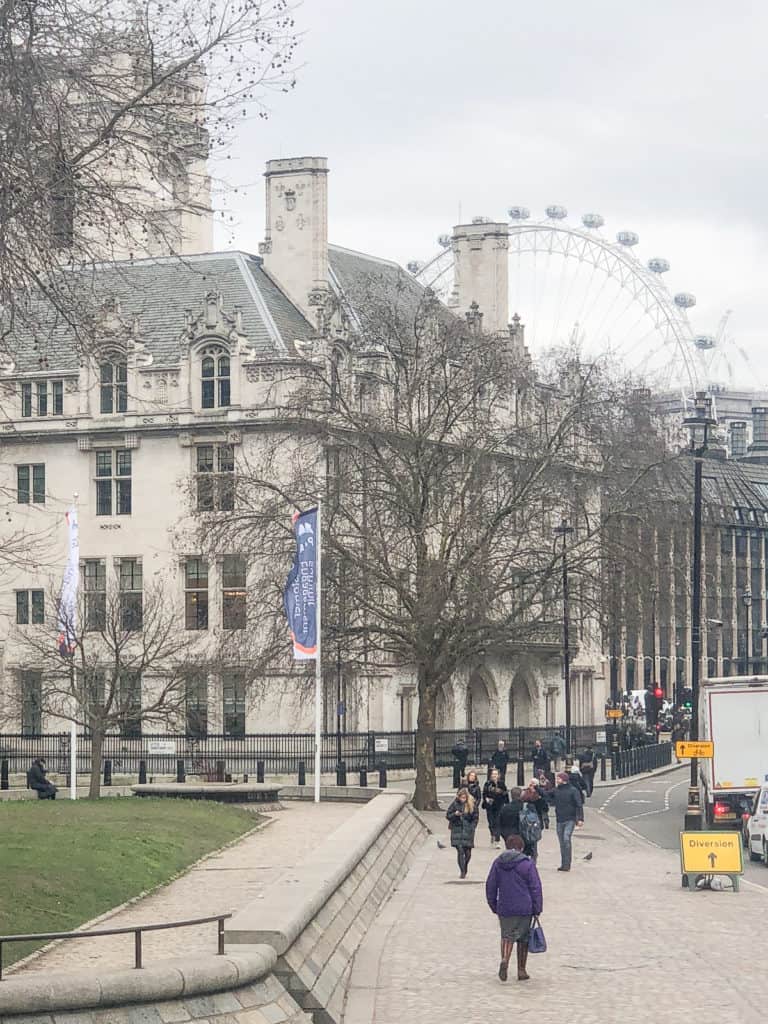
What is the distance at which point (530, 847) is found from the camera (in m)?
33.5

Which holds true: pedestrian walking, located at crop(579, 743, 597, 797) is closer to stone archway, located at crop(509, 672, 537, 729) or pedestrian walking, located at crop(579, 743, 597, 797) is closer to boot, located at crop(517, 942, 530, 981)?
stone archway, located at crop(509, 672, 537, 729)

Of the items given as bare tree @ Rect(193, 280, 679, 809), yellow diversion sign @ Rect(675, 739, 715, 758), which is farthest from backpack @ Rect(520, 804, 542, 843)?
bare tree @ Rect(193, 280, 679, 809)

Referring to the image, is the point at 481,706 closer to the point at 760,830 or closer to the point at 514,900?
the point at 760,830

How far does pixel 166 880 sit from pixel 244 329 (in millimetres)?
55164

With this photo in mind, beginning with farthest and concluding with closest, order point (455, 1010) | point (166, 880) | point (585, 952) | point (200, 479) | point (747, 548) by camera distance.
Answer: point (747, 548), point (200, 479), point (166, 880), point (585, 952), point (455, 1010)

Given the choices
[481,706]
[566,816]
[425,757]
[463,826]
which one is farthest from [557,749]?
[463,826]

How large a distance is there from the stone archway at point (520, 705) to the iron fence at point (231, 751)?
603 inches

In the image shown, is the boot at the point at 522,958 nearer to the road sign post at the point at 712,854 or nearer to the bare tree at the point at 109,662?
the road sign post at the point at 712,854

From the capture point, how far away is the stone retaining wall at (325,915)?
1880cm

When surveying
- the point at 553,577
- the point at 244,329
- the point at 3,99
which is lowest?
the point at 553,577

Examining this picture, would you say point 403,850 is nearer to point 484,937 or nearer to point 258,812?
point 258,812

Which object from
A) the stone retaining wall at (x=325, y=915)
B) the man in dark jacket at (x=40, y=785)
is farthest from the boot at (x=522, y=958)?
the man in dark jacket at (x=40, y=785)

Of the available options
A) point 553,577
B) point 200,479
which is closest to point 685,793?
point 553,577

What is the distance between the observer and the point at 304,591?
46.7 metres
